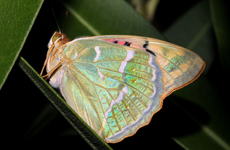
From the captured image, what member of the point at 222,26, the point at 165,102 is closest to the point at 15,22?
the point at 165,102

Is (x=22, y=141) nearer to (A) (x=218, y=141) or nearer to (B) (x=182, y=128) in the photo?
(B) (x=182, y=128)

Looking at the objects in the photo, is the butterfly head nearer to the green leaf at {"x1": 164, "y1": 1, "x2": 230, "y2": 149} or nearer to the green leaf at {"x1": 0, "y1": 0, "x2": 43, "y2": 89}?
the green leaf at {"x1": 0, "y1": 0, "x2": 43, "y2": 89}

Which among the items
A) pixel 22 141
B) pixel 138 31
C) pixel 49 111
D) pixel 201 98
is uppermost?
pixel 138 31

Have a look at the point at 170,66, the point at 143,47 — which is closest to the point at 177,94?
the point at 170,66

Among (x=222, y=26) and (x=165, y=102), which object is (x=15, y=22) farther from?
(x=222, y=26)

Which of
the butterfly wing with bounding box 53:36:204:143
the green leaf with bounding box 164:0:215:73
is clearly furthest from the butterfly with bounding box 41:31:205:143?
the green leaf with bounding box 164:0:215:73

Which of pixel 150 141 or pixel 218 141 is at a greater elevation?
pixel 218 141
